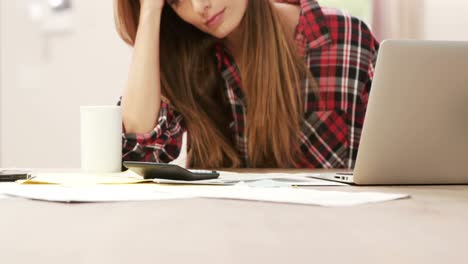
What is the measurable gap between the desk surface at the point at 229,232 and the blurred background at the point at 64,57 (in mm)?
2388

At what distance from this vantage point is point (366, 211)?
2.14ft

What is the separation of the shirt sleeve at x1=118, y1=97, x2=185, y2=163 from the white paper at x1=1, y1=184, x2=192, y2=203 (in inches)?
49.2

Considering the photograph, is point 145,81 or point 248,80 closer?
point 145,81

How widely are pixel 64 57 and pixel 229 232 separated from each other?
109 inches

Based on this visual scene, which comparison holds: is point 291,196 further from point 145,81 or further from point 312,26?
point 312,26

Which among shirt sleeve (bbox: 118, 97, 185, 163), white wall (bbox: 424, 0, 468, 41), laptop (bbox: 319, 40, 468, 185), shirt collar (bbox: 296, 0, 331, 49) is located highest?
white wall (bbox: 424, 0, 468, 41)

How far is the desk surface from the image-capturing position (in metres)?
0.41

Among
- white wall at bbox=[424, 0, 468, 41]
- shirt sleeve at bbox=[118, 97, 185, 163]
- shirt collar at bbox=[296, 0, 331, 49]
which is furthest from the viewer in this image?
white wall at bbox=[424, 0, 468, 41]

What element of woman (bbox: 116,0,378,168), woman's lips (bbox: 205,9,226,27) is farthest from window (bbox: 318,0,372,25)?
woman's lips (bbox: 205,9,226,27)

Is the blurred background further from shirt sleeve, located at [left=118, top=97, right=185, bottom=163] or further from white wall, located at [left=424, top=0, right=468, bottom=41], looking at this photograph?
shirt sleeve, located at [left=118, top=97, right=185, bottom=163]

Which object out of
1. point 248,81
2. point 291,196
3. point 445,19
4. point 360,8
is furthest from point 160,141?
point 445,19

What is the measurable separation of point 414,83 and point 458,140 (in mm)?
121

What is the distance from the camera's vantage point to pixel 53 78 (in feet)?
10.3

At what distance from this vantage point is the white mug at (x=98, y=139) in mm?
1366
